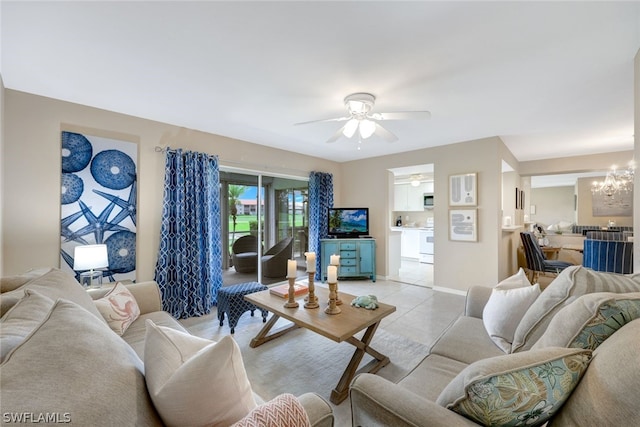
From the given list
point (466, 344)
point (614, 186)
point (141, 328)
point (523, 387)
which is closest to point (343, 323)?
point (466, 344)

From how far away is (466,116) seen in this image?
2.99m

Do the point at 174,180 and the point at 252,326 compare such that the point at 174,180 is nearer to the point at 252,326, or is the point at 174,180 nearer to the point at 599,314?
the point at 252,326

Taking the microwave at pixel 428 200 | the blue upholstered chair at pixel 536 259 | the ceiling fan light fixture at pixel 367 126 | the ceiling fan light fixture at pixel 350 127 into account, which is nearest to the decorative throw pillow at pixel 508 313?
the ceiling fan light fixture at pixel 367 126

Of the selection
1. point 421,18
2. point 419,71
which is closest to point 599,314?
point 421,18

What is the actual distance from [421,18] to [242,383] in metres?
2.01

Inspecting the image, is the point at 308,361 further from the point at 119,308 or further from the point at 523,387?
the point at 523,387

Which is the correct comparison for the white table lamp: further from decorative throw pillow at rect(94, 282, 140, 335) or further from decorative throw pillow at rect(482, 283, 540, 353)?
decorative throw pillow at rect(482, 283, 540, 353)

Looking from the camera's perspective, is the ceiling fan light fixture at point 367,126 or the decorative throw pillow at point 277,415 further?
the ceiling fan light fixture at point 367,126

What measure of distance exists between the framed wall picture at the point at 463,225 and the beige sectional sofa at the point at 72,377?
3890 millimetres

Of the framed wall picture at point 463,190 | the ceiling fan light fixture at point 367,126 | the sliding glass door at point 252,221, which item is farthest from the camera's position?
the sliding glass door at point 252,221

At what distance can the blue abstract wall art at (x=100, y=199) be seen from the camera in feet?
8.47

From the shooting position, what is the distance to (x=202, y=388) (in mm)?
700

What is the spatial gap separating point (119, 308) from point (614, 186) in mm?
8058

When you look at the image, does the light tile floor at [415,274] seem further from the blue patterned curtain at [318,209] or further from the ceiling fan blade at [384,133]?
the ceiling fan blade at [384,133]
